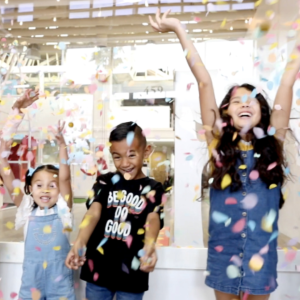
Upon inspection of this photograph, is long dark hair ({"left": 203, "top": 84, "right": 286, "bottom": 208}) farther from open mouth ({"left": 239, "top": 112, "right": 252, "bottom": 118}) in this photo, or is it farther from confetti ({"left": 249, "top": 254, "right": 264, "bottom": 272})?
confetti ({"left": 249, "top": 254, "right": 264, "bottom": 272})

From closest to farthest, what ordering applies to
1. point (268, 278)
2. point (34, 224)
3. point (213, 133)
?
point (268, 278), point (213, 133), point (34, 224)

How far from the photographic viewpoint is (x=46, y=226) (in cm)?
124

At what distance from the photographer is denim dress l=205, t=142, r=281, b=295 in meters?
1.00

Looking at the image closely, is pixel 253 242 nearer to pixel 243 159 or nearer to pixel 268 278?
pixel 268 278

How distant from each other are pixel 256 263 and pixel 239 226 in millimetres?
109

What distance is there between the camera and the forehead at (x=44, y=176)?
126 cm

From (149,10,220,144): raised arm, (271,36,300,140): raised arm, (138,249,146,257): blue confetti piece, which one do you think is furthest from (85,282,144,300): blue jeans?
(271,36,300,140): raised arm

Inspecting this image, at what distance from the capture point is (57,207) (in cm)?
126

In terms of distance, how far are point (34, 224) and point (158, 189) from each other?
0.46m

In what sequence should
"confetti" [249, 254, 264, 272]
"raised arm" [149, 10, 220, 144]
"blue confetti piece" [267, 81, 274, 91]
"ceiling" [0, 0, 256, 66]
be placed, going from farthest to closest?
"ceiling" [0, 0, 256, 66] → "blue confetti piece" [267, 81, 274, 91] → "raised arm" [149, 10, 220, 144] → "confetti" [249, 254, 264, 272]

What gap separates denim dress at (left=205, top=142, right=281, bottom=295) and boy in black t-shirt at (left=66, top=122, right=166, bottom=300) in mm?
205

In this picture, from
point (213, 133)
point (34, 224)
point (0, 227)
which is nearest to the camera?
point (213, 133)

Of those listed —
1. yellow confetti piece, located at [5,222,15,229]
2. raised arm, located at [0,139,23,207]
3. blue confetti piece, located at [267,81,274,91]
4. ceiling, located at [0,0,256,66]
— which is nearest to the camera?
raised arm, located at [0,139,23,207]

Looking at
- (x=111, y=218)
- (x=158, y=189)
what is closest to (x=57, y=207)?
(x=111, y=218)
